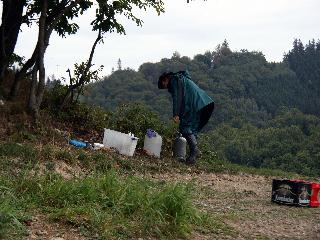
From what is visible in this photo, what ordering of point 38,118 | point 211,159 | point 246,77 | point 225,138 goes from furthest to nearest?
point 246,77 < point 225,138 < point 211,159 < point 38,118

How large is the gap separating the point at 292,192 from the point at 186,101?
11.2 ft

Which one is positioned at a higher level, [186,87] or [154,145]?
[186,87]

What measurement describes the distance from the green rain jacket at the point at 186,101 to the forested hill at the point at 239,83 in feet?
228

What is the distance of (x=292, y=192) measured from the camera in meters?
6.24

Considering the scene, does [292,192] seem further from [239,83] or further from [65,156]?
[239,83]

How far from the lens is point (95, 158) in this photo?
7312 mm

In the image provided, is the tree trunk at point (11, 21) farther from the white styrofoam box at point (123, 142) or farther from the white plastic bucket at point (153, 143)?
the white plastic bucket at point (153, 143)

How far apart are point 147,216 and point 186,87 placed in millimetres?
5413

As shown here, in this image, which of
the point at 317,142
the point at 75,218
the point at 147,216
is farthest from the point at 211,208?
the point at 317,142

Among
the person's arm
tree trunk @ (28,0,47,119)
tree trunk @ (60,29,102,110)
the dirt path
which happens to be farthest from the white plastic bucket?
tree trunk @ (28,0,47,119)

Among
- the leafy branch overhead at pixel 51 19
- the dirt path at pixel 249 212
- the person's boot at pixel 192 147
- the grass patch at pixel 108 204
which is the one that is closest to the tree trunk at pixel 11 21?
the leafy branch overhead at pixel 51 19

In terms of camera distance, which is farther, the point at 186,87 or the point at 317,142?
the point at 317,142

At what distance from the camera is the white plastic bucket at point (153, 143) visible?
9852mm

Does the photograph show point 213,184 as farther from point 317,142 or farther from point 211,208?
point 317,142
